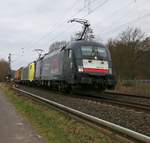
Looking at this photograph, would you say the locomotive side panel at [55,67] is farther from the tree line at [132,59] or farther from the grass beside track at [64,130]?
the tree line at [132,59]

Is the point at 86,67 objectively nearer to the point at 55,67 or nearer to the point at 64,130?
the point at 55,67

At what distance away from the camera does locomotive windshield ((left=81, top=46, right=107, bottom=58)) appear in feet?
71.7

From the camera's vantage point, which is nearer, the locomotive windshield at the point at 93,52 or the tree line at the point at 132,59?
the locomotive windshield at the point at 93,52

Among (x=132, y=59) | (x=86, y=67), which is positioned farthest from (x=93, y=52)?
(x=132, y=59)

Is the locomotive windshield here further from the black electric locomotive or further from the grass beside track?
the grass beside track

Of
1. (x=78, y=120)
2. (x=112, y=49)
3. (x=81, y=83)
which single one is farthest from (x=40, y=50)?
(x=78, y=120)

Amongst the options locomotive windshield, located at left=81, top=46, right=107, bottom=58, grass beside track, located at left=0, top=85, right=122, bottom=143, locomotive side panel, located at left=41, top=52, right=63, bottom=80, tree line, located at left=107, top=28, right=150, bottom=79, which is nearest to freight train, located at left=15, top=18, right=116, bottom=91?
locomotive windshield, located at left=81, top=46, right=107, bottom=58

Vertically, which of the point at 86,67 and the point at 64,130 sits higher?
the point at 86,67

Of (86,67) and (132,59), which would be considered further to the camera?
(132,59)

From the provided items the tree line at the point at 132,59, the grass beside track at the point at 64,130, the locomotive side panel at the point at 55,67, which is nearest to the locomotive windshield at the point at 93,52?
the locomotive side panel at the point at 55,67

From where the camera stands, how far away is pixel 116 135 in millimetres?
7207

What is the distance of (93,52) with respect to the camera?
22.2 m

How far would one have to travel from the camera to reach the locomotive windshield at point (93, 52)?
2186 cm

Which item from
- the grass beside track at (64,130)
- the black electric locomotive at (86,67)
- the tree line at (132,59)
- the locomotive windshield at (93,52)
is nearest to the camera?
the grass beside track at (64,130)
